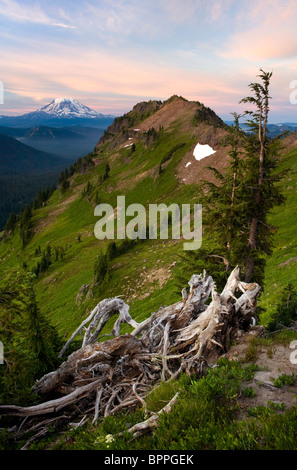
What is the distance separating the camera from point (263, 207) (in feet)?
40.5

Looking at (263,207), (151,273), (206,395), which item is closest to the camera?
(206,395)

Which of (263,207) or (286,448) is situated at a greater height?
(263,207)

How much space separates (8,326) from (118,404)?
3.80m
